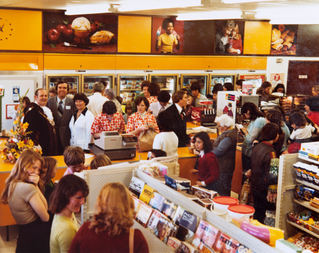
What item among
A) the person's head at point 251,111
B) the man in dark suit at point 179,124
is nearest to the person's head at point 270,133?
the person's head at point 251,111

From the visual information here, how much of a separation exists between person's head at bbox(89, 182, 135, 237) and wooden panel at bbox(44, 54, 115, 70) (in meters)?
6.00

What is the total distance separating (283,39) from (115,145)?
23.9 ft

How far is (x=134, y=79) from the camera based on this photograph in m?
8.81

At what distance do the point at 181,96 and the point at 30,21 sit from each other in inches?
134

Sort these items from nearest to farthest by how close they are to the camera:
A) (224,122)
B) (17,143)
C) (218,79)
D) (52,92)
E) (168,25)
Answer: (17,143) < (224,122) < (52,92) < (168,25) < (218,79)

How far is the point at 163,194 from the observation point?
291cm

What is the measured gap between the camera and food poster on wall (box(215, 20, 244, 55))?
9.43m

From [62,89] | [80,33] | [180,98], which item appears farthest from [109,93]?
[80,33]

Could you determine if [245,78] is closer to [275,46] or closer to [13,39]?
[275,46]

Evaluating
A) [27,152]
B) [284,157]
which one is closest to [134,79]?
[284,157]

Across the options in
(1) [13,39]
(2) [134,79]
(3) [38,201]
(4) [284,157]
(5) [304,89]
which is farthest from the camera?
(5) [304,89]

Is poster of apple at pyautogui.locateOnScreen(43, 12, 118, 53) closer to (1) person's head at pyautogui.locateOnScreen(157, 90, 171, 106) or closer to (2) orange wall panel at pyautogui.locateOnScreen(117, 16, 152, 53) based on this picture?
(2) orange wall panel at pyautogui.locateOnScreen(117, 16, 152, 53)

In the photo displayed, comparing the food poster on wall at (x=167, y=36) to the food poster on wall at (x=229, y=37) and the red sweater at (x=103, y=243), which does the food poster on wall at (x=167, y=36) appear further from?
the red sweater at (x=103, y=243)

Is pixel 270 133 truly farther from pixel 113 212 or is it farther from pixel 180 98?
pixel 113 212
